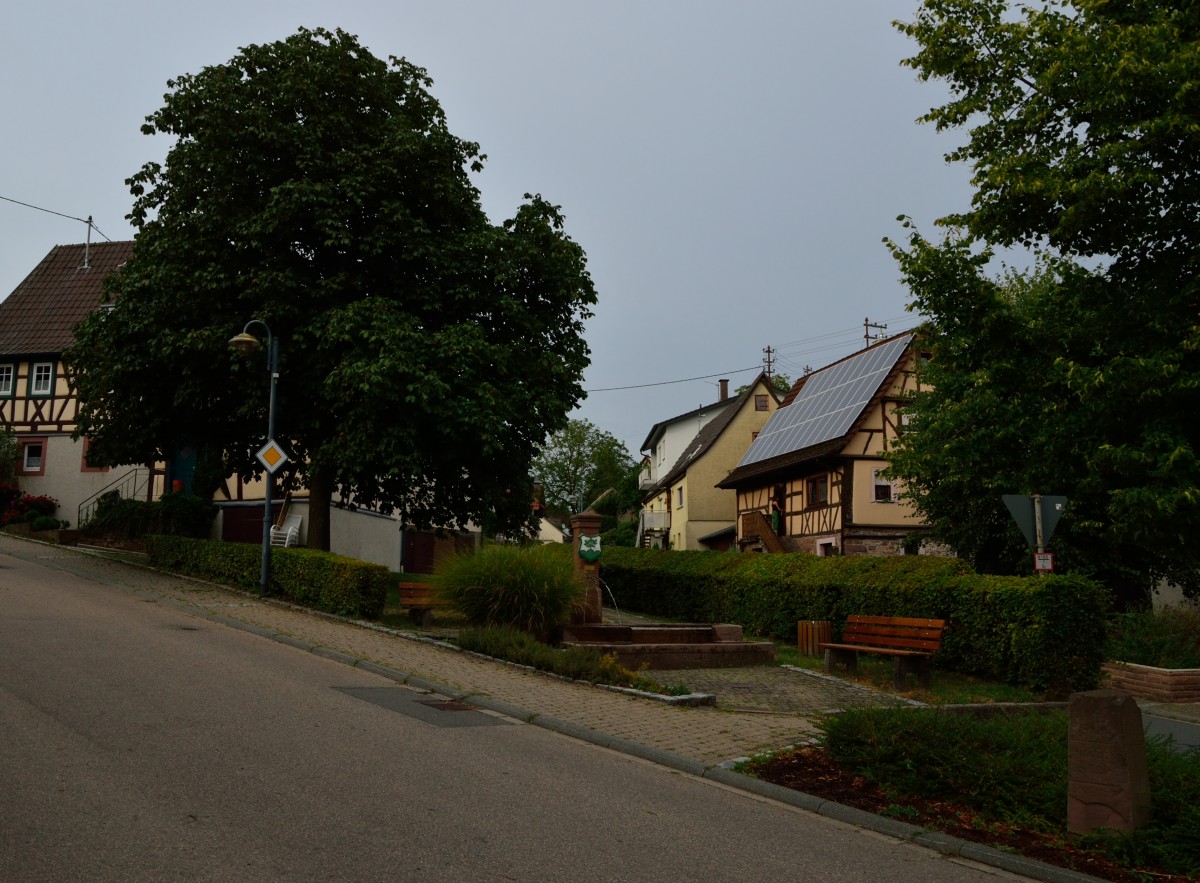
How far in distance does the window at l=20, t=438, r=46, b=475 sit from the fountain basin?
28.7 metres

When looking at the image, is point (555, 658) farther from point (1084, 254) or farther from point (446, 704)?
point (1084, 254)

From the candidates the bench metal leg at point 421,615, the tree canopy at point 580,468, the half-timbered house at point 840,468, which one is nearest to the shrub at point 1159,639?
the bench metal leg at point 421,615

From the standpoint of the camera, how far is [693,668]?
49.8 feet

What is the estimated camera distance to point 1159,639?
16719 mm

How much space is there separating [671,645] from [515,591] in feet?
7.94

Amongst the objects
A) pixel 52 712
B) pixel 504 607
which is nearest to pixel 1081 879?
pixel 52 712

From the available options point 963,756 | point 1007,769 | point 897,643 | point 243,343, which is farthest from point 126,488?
point 1007,769

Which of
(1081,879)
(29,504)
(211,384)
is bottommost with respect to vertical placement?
(1081,879)

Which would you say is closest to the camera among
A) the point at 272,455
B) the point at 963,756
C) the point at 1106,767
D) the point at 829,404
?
the point at 1106,767

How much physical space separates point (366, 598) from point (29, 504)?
2265cm

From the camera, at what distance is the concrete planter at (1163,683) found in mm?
15484

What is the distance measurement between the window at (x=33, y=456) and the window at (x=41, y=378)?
1.74 meters

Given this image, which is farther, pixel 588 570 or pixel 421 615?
pixel 421 615

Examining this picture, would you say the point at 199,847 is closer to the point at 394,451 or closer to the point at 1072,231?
the point at 1072,231
